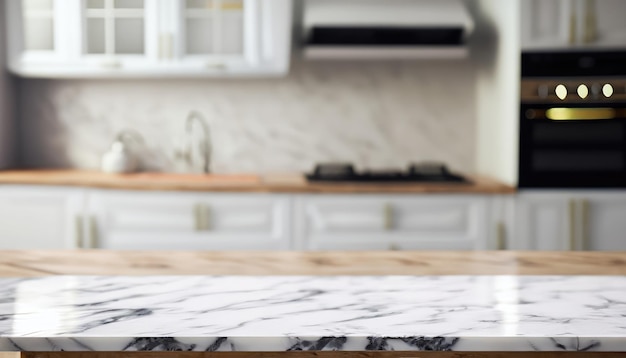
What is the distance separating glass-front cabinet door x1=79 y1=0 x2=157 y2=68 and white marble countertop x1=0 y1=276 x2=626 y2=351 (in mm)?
2472

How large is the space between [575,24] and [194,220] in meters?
2.02

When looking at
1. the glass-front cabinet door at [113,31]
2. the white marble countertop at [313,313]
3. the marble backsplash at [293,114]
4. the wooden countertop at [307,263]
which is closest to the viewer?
the white marble countertop at [313,313]

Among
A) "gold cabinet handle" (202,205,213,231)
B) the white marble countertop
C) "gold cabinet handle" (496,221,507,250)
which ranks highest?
the white marble countertop

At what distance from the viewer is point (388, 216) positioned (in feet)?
11.2

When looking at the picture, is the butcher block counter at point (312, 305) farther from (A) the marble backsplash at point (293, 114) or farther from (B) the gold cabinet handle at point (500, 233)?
(A) the marble backsplash at point (293, 114)

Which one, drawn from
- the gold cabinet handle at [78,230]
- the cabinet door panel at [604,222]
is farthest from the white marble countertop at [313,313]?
the gold cabinet handle at [78,230]

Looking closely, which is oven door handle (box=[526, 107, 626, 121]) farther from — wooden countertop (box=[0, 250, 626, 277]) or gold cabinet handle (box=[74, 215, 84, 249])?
gold cabinet handle (box=[74, 215, 84, 249])

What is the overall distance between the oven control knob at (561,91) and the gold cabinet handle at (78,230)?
2.35 metres

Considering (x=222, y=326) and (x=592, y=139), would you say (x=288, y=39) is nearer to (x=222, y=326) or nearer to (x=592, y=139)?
(x=592, y=139)

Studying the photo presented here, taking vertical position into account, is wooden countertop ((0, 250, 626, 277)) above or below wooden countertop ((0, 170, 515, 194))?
below

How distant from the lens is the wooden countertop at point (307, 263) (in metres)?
1.55

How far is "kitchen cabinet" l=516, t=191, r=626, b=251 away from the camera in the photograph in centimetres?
340

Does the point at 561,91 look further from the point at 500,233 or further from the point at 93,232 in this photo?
the point at 93,232

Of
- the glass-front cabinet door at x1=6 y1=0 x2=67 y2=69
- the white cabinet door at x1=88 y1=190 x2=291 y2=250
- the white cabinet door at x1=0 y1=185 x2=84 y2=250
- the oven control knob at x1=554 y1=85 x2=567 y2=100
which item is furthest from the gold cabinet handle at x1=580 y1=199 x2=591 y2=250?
the glass-front cabinet door at x1=6 y1=0 x2=67 y2=69
